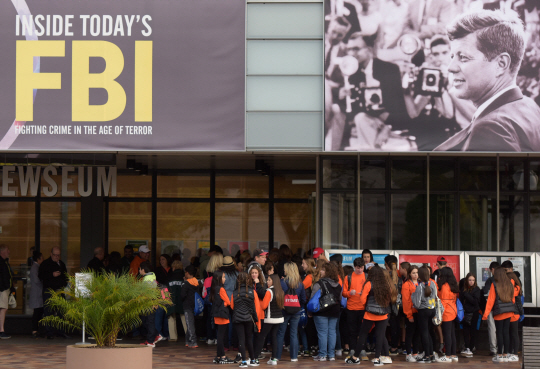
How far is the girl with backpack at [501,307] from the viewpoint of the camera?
42.9 feet

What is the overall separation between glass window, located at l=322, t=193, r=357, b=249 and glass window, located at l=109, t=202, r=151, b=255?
5.47m

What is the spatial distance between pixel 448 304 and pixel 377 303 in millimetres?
1598

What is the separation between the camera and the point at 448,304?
13.0 metres

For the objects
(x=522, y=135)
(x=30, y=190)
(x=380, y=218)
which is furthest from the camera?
(x=30, y=190)

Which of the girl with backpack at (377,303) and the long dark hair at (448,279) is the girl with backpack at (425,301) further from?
the girl with backpack at (377,303)

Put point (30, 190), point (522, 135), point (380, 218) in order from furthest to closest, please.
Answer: point (30, 190), point (380, 218), point (522, 135)

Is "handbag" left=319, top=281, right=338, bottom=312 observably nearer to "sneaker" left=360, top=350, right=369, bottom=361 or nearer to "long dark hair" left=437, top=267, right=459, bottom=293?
"sneaker" left=360, top=350, right=369, bottom=361

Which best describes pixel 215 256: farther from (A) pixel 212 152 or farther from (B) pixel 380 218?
(B) pixel 380 218

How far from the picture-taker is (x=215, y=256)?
14.2 metres

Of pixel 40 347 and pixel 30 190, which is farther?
pixel 30 190

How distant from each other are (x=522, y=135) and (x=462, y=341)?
4270mm

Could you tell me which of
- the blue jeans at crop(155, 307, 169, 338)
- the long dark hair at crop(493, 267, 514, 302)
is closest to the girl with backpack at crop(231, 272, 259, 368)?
the blue jeans at crop(155, 307, 169, 338)

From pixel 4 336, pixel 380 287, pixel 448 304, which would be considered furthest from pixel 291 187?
pixel 4 336

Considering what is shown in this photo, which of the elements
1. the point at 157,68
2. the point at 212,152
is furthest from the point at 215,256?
the point at 157,68
